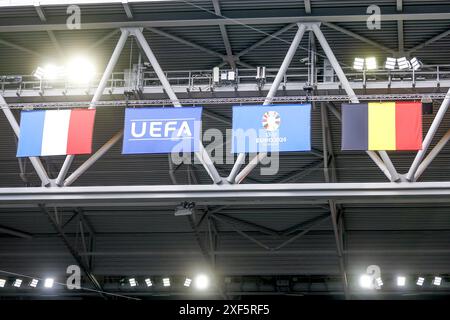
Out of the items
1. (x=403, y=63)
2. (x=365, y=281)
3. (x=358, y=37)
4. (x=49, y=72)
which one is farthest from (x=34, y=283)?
(x=403, y=63)

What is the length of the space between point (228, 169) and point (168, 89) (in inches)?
291

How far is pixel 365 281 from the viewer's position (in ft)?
104

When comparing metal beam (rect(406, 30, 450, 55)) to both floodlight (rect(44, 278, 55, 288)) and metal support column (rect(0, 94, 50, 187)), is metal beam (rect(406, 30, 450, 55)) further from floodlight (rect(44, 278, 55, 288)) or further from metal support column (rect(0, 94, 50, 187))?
floodlight (rect(44, 278, 55, 288))

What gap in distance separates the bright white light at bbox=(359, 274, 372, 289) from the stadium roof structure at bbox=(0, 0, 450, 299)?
245 mm

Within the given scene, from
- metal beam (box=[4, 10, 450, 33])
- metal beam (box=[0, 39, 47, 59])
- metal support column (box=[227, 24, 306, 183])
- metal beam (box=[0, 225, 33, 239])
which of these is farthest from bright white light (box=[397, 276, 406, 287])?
metal beam (box=[0, 39, 47, 59])

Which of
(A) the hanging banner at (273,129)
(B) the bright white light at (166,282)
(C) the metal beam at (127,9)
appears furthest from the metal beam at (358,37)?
(B) the bright white light at (166,282)

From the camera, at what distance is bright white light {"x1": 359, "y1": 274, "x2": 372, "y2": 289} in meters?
31.7

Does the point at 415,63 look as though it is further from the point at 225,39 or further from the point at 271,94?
the point at 225,39

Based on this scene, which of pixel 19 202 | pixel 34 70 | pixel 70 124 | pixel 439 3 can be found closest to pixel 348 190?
pixel 439 3

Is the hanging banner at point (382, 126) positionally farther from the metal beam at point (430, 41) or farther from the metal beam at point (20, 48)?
the metal beam at point (20, 48)

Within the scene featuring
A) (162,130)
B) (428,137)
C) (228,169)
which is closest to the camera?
(428,137)

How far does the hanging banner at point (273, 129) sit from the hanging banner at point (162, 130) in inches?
52.8

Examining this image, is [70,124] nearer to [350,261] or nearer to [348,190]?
[348,190]

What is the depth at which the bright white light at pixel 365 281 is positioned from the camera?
3168 centimetres
